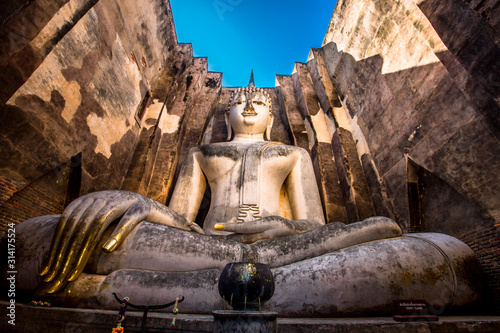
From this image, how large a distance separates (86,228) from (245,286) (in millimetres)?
1466

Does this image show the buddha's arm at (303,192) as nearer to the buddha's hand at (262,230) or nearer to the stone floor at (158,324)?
the buddha's hand at (262,230)

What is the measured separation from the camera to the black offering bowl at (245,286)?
102 cm

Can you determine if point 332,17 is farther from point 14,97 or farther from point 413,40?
point 14,97

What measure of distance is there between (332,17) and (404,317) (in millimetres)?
5605

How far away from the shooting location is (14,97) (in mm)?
2844

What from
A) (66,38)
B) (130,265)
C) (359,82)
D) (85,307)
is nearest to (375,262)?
(130,265)

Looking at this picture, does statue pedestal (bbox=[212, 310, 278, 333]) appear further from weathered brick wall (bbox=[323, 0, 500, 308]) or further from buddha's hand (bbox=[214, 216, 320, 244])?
weathered brick wall (bbox=[323, 0, 500, 308])

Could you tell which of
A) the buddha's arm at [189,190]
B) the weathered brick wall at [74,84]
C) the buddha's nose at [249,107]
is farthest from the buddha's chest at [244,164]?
the weathered brick wall at [74,84]

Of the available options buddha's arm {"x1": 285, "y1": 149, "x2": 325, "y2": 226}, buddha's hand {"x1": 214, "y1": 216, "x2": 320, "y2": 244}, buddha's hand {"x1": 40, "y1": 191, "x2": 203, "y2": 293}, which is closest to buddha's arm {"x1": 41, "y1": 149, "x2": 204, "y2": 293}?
buddha's hand {"x1": 40, "y1": 191, "x2": 203, "y2": 293}

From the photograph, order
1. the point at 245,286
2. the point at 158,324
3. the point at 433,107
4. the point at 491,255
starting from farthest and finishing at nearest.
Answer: the point at 433,107 < the point at 491,255 < the point at 158,324 < the point at 245,286

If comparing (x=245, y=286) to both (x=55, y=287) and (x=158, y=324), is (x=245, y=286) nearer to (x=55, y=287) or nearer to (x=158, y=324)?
(x=158, y=324)

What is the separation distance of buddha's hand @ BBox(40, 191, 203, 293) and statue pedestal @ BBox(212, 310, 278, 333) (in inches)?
50.0

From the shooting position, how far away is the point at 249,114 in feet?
14.2

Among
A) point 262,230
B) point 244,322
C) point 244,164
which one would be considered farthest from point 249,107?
point 244,322
